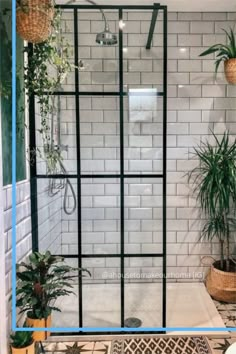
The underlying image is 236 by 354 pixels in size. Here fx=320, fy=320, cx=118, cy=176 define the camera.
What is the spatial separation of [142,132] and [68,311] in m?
1.64

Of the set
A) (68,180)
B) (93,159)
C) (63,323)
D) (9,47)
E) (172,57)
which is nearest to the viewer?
(9,47)

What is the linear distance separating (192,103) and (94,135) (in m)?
1.02

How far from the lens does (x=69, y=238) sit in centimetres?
273

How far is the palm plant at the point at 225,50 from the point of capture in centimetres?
273

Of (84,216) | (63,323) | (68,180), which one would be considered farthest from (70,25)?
(63,323)

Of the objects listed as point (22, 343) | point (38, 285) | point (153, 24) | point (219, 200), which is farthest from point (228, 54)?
point (22, 343)

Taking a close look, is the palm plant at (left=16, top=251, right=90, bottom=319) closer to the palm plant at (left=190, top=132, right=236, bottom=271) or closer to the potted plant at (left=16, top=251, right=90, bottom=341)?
the potted plant at (left=16, top=251, right=90, bottom=341)

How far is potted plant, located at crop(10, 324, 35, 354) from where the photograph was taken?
183 centimetres

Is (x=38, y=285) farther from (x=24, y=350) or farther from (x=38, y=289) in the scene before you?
(x=24, y=350)

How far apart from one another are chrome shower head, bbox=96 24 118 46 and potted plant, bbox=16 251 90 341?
1.84 metres

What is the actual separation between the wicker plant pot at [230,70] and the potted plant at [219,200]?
521 mm

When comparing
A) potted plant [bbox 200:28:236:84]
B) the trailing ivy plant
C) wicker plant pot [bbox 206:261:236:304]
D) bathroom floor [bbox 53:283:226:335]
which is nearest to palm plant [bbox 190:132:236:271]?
wicker plant pot [bbox 206:261:236:304]

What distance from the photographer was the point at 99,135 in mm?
2861

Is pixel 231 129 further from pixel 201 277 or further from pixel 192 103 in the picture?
pixel 201 277
